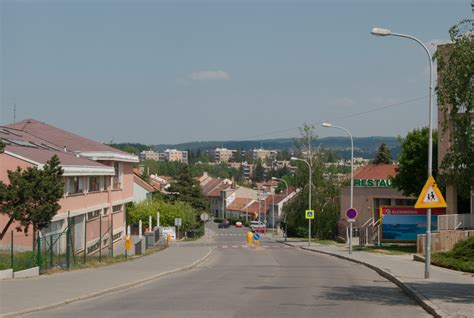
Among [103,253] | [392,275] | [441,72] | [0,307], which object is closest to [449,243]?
[392,275]

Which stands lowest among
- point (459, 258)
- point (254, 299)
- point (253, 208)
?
point (253, 208)

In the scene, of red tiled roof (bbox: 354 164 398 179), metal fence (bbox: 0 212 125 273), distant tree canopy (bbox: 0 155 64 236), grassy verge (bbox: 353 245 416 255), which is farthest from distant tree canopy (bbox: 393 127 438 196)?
distant tree canopy (bbox: 0 155 64 236)

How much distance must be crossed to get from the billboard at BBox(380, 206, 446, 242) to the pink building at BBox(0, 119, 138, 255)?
60.7ft

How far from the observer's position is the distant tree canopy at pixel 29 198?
25500mm

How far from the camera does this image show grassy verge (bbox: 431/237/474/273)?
1014 inches

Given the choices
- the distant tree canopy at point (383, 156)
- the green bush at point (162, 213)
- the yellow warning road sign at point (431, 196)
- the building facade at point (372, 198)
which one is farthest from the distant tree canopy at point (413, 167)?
the distant tree canopy at point (383, 156)

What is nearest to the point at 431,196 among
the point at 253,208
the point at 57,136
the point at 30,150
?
the point at 30,150

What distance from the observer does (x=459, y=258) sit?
28.7 m

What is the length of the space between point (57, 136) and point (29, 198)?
28.4m

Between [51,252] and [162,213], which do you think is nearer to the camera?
[51,252]

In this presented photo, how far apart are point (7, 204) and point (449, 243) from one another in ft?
70.7

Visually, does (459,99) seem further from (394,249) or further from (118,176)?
(118,176)

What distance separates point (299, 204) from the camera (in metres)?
73.4

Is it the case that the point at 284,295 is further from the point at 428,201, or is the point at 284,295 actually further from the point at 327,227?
the point at 327,227
